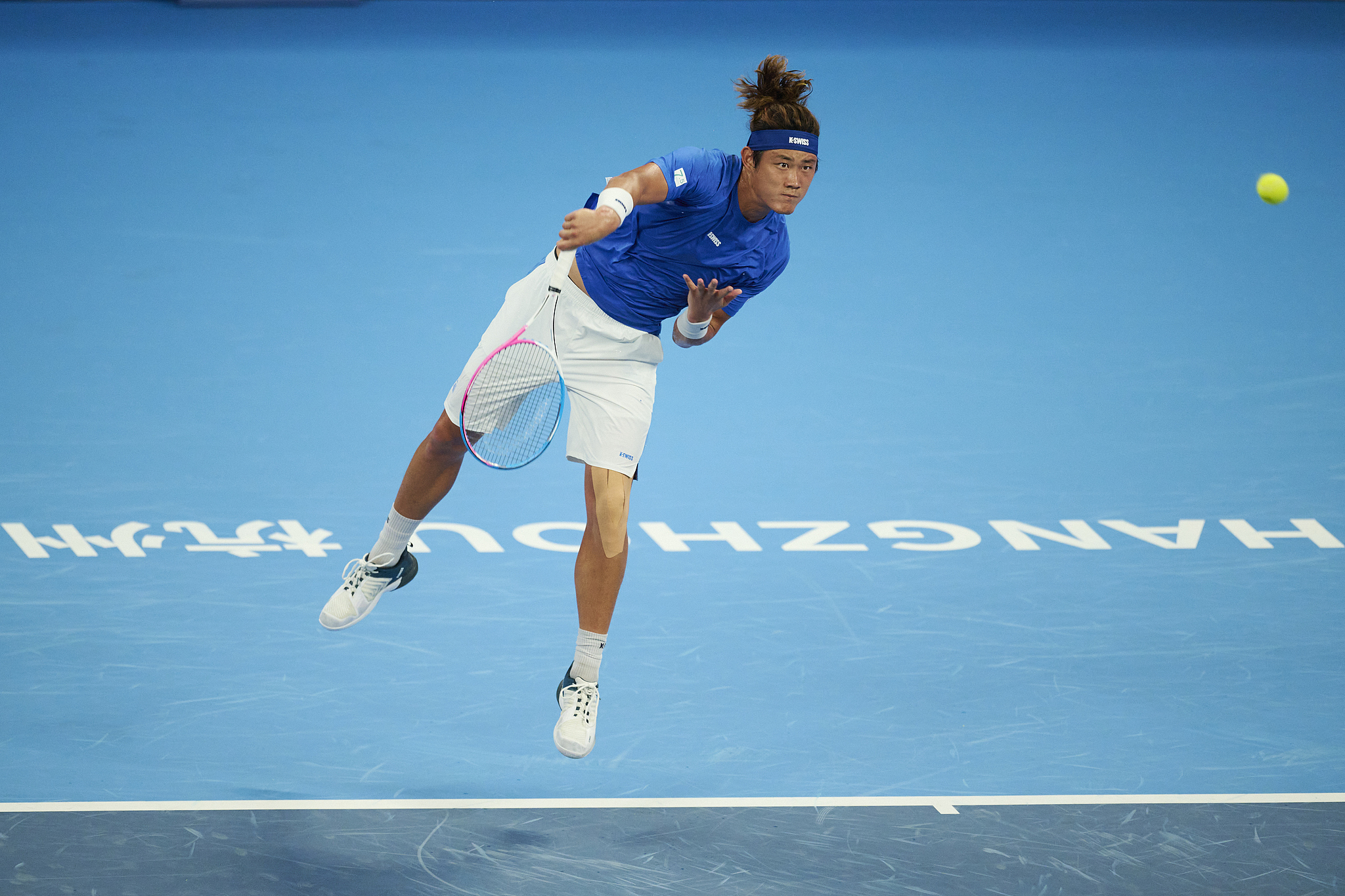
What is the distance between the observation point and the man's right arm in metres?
4.02

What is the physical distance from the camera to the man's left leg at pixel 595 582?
4.86 meters

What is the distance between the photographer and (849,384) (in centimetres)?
838

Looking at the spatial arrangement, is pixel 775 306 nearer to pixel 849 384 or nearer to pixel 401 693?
pixel 849 384

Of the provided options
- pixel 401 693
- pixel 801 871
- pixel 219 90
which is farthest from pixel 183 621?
pixel 219 90

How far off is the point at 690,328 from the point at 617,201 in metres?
0.92

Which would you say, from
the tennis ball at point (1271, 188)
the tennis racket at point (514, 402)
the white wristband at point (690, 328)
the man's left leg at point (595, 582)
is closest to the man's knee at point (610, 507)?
the man's left leg at point (595, 582)

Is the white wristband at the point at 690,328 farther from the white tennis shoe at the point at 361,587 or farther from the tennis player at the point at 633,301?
the white tennis shoe at the point at 361,587

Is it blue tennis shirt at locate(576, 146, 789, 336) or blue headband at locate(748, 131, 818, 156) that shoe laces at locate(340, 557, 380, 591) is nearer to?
blue tennis shirt at locate(576, 146, 789, 336)

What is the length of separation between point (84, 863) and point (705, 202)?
2.89 metres

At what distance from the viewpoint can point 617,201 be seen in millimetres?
4266

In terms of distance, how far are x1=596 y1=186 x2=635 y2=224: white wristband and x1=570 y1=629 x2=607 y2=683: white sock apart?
57.7 inches

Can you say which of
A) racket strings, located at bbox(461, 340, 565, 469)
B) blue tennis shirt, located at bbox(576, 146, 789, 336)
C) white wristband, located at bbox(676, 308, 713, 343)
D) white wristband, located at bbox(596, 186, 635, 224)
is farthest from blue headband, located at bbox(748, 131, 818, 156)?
racket strings, located at bbox(461, 340, 565, 469)

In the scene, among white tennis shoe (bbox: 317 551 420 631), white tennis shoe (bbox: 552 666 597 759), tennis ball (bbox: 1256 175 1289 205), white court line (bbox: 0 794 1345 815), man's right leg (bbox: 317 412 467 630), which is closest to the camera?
white tennis shoe (bbox: 552 666 597 759)

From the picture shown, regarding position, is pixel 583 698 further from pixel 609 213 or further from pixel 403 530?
pixel 609 213
